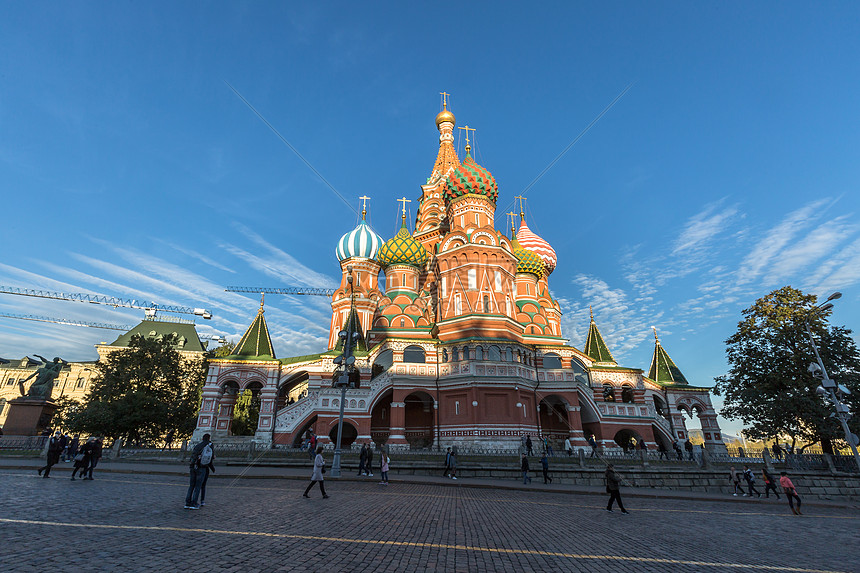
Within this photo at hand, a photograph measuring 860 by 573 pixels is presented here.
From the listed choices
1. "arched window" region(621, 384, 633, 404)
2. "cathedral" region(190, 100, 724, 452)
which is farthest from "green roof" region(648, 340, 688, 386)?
"arched window" region(621, 384, 633, 404)

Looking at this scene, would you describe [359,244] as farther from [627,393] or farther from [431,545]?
[431,545]

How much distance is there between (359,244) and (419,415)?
18607 mm

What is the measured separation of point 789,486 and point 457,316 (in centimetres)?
2012

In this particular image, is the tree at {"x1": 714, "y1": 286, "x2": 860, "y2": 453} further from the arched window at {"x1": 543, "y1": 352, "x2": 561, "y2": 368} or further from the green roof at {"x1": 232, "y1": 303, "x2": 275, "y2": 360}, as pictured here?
the green roof at {"x1": 232, "y1": 303, "x2": 275, "y2": 360}

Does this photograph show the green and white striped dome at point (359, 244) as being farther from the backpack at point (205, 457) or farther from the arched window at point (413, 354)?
the backpack at point (205, 457)

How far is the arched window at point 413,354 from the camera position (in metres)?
31.1

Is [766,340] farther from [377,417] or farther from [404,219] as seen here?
[404,219]

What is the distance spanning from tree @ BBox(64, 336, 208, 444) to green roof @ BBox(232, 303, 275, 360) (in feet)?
21.5

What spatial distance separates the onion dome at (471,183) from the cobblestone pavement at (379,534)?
88.1 ft

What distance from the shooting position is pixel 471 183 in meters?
34.9

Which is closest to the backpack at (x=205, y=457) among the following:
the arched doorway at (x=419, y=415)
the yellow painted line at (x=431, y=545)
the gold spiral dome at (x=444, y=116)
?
the yellow painted line at (x=431, y=545)

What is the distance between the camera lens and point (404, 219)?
1649 inches

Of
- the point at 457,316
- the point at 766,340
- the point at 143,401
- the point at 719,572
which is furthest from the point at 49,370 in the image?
the point at 766,340

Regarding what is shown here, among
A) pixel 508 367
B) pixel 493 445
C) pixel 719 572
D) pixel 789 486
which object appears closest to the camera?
pixel 719 572
